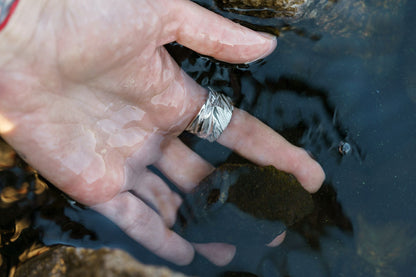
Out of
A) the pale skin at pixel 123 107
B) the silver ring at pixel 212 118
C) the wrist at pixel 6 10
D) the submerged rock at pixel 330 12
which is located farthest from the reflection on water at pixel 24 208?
the submerged rock at pixel 330 12

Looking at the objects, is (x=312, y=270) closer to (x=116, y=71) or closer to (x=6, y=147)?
(x=116, y=71)

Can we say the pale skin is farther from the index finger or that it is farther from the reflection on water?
the reflection on water

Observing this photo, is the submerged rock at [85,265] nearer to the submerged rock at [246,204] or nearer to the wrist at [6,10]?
the submerged rock at [246,204]

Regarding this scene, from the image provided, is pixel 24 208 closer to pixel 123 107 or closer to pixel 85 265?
pixel 85 265

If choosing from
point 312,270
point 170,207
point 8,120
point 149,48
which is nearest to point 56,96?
point 8,120

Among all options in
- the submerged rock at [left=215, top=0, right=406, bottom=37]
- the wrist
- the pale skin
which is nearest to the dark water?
the submerged rock at [left=215, top=0, right=406, bottom=37]

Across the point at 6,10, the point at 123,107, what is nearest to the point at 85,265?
the point at 123,107
